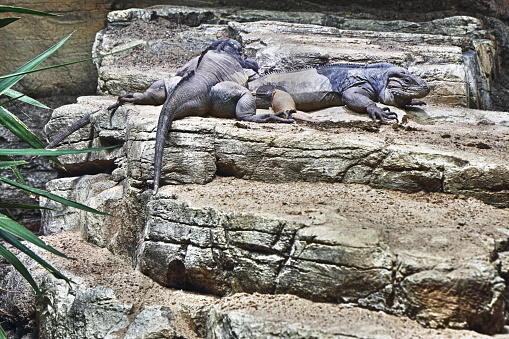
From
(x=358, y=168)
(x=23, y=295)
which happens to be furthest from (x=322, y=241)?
(x=23, y=295)

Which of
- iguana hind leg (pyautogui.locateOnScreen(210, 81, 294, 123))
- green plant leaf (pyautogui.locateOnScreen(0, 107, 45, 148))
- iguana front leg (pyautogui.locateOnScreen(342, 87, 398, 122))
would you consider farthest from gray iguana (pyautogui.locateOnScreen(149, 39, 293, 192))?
green plant leaf (pyautogui.locateOnScreen(0, 107, 45, 148))

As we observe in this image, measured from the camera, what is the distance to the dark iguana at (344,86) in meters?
5.80

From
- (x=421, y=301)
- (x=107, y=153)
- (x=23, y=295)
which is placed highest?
(x=421, y=301)

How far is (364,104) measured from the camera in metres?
5.57

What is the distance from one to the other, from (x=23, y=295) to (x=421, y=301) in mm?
3437

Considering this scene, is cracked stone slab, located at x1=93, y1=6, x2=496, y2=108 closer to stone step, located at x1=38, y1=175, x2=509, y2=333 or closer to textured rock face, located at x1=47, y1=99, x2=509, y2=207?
textured rock face, located at x1=47, y1=99, x2=509, y2=207

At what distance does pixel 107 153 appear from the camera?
605 centimetres

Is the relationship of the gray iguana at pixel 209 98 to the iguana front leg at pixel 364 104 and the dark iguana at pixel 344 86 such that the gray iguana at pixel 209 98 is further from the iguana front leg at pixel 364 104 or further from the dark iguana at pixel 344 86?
the iguana front leg at pixel 364 104

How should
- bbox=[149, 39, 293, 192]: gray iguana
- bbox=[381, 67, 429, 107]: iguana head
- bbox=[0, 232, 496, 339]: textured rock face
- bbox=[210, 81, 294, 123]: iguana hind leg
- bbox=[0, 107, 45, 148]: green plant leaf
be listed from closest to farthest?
bbox=[0, 232, 496, 339]: textured rock face < bbox=[0, 107, 45, 148]: green plant leaf < bbox=[149, 39, 293, 192]: gray iguana < bbox=[210, 81, 294, 123]: iguana hind leg < bbox=[381, 67, 429, 107]: iguana head

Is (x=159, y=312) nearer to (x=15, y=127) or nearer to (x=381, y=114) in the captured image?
(x=15, y=127)

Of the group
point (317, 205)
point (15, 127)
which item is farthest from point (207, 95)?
point (15, 127)

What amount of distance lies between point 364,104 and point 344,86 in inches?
14.3

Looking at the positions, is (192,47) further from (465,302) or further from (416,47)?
(465,302)

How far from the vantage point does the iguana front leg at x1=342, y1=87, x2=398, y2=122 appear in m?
5.41
